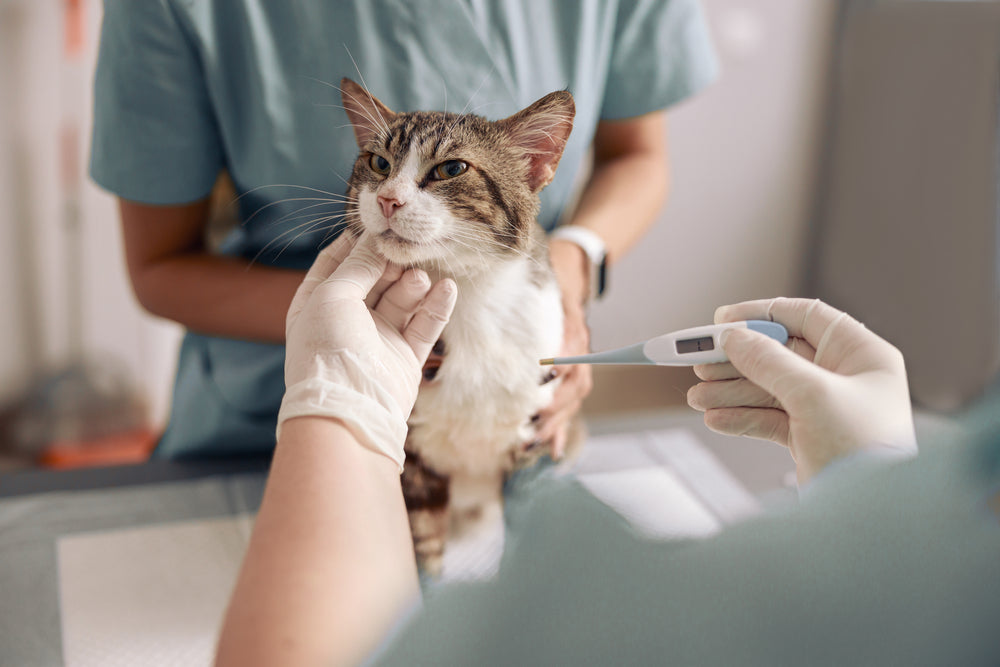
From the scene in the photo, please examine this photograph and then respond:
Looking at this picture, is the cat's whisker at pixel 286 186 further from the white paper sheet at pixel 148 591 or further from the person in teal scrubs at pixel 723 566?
the white paper sheet at pixel 148 591

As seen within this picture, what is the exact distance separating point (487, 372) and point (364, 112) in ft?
0.66

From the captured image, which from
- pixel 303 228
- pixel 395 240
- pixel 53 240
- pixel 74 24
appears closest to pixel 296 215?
pixel 303 228

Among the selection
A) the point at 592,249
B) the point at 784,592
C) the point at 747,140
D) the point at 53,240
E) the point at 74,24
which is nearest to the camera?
the point at 784,592

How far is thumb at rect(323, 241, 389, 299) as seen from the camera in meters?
0.45

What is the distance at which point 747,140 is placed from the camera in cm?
78

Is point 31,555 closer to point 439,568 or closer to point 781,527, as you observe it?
point 439,568

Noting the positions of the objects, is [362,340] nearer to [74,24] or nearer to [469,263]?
[469,263]

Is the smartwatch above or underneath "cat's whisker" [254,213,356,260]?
underneath

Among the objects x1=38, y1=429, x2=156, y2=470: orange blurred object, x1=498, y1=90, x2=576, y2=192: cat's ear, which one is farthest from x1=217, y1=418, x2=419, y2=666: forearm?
x1=38, y1=429, x2=156, y2=470: orange blurred object

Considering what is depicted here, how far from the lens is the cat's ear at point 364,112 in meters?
0.46

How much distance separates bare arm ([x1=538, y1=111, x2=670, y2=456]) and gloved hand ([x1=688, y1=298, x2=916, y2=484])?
6.0 inches

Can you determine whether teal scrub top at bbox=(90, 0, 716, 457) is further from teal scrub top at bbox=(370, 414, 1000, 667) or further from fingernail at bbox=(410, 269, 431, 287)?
teal scrub top at bbox=(370, 414, 1000, 667)

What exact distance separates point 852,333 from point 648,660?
218 millimetres

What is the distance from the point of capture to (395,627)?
37cm
